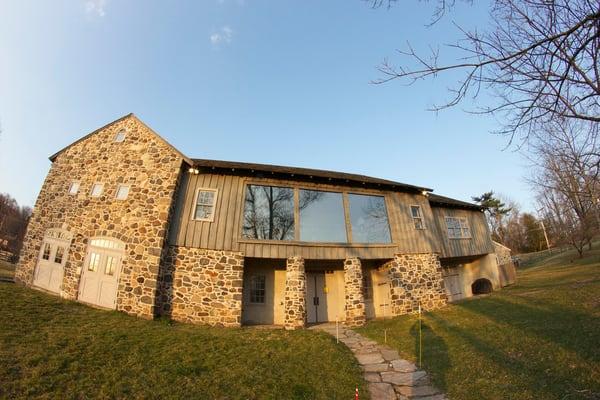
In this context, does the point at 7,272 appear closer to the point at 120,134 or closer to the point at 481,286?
the point at 120,134

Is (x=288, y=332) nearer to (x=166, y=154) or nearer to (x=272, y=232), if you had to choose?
(x=272, y=232)

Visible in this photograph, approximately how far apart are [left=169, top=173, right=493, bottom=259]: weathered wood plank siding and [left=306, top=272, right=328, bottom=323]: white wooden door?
2.20 meters

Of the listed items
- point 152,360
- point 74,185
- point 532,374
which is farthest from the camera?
point 74,185

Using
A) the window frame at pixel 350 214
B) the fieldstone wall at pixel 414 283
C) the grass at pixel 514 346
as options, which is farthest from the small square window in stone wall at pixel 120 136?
the fieldstone wall at pixel 414 283

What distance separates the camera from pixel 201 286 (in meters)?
10.3

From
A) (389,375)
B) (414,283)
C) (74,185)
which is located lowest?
(389,375)

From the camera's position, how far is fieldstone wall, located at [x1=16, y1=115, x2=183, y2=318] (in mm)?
10117

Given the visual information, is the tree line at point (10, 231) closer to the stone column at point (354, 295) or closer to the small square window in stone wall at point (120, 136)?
the small square window in stone wall at point (120, 136)

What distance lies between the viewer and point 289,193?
1230cm

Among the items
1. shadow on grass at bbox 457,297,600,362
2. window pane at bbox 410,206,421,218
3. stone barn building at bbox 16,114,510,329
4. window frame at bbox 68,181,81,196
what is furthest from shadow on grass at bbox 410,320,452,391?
window frame at bbox 68,181,81,196

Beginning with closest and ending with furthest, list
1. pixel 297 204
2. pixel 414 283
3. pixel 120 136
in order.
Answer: pixel 297 204 → pixel 120 136 → pixel 414 283

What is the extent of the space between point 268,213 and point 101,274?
714 cm

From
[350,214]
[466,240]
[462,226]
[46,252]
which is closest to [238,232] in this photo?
[350,214]

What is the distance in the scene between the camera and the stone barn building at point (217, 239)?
33.8ft
